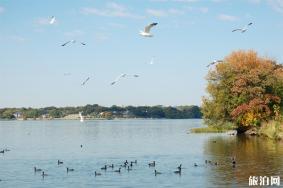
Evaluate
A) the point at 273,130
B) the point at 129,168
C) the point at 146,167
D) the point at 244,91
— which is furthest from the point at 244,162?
the point at 244,91

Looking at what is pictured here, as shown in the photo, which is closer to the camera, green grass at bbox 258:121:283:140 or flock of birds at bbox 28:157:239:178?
flock of birds at bbox 28:157:239:178

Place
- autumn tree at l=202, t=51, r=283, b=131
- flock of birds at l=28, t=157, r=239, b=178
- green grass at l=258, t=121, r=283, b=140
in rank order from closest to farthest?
1. flock of birds at l=28, t=157, r=239, b=178
2. green grass at l=258, t=121, r=283, b=140
3. autumn tree at l=202, t=51, r=283, b=131

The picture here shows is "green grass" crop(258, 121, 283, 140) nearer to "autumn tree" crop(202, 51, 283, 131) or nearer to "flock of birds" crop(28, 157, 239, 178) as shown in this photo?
"autumn tree" crop(202, 51, 283, 131)

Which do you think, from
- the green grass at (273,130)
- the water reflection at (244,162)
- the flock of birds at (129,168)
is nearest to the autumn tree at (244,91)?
the green grass at (273,130)

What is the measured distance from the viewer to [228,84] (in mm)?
79812

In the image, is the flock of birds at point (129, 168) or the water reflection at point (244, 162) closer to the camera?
the water reflection at point (244, 162)

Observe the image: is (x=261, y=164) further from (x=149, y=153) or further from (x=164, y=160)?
(x=149, y=153)

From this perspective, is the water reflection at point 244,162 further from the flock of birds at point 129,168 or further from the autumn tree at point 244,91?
the autumn tree at point 244,91

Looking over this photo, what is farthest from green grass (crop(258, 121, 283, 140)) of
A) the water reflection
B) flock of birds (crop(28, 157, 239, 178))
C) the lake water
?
flock of birds (crop(28, 157, 239, 178))

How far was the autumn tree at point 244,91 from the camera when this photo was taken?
252 feet

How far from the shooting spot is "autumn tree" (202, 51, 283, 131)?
252ft

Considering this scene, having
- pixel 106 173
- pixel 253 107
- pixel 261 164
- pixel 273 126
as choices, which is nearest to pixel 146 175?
pixel 106 173

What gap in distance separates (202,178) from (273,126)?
35.7 m

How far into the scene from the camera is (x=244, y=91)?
7669cm
